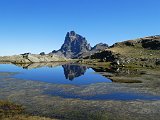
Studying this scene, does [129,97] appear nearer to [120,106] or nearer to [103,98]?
[103,98]

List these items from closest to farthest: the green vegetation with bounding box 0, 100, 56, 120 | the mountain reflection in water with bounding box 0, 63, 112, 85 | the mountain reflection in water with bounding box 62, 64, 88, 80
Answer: the green vegetation with bounding box 0, 100, 56, 120, the mountain reflection in water with bounding box 0, 63, 112, 85, the mountain reflection in water with bounding box 62, 64, 88, 80

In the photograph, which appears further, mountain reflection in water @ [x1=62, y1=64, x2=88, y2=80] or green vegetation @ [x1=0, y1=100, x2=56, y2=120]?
mountain reflection in water @ [x1=62, y1=64, x2=88, y2=80]

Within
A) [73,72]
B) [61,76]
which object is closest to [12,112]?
[61,76]

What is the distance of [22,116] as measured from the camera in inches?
1267

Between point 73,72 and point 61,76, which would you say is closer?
point 61,76

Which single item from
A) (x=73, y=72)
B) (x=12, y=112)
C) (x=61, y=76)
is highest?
(x=73, y=72)

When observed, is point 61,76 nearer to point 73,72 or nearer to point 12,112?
point 73,72

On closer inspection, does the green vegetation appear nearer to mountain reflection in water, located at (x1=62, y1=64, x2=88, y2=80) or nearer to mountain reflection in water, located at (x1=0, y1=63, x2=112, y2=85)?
mountain reflection in water, located at (x1=0, y1=63, x2=112, y2=85)

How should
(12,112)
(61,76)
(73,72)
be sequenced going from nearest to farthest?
(12,112)
(61,76)
(73,72)

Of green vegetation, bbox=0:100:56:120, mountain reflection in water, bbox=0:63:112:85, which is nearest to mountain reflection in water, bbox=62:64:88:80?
mountain reflection in water, bbox=0:63:112:85

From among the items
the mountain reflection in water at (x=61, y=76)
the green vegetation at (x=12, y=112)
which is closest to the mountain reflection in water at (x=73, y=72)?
the mountain reflection in water at (x=61, y=76)

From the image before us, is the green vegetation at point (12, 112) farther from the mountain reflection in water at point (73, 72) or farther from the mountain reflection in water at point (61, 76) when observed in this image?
the mountain reflection in water at point (73, 72)

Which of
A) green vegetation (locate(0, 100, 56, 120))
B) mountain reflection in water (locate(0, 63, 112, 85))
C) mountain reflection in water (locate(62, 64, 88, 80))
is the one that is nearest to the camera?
green vegetation (locate(0, 100, 56, 120))

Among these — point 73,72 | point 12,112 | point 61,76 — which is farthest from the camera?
point 73,72
